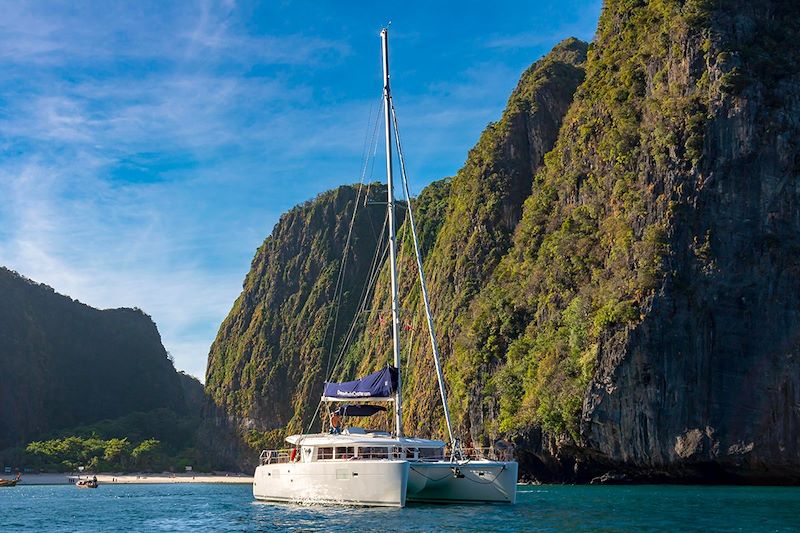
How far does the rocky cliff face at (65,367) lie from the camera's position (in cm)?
16962

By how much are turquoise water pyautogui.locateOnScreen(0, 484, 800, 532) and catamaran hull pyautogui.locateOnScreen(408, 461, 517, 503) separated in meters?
0.67

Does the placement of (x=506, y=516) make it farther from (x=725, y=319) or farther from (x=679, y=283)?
(x=679, y=283)

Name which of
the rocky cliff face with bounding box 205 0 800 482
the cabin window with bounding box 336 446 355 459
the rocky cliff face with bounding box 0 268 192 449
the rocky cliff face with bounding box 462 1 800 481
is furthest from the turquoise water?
the rocky cliff face with bounding box 0 268 192 449

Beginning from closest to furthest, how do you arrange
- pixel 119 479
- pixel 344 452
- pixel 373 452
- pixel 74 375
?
pixel 373 452, pixel 344 452, pixel 119 479, pixel 74 375

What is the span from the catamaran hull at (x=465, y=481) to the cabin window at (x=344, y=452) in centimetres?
282

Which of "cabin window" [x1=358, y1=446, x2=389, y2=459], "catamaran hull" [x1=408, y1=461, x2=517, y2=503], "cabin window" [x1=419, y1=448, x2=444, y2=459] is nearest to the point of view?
"catamaran hull" [x1=408, y1=461, x2=517, y2=503]

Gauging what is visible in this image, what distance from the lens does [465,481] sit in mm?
35438

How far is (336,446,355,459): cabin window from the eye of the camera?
3606 cm

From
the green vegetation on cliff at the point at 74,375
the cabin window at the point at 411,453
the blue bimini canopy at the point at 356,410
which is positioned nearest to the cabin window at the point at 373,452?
the cabin window at the point at 411,453

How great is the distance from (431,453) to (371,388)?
402cm

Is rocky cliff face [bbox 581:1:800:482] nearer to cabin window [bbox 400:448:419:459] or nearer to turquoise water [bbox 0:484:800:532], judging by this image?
turquoise water [bbox 0:484:800:532]

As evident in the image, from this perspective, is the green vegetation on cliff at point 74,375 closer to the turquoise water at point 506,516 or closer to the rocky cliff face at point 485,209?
the rocky cliff face at point 485,209

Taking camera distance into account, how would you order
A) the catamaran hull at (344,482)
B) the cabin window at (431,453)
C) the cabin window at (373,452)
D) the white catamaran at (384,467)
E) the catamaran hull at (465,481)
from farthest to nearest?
the cabin window at (431,453)
the cabin window at (373,452)
the catamaran hull at (465,481)
the white catamaran at (384,467)
the catamaran hull at (344,482)

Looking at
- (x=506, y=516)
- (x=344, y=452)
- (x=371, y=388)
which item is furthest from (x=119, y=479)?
(x=506, y=516)
